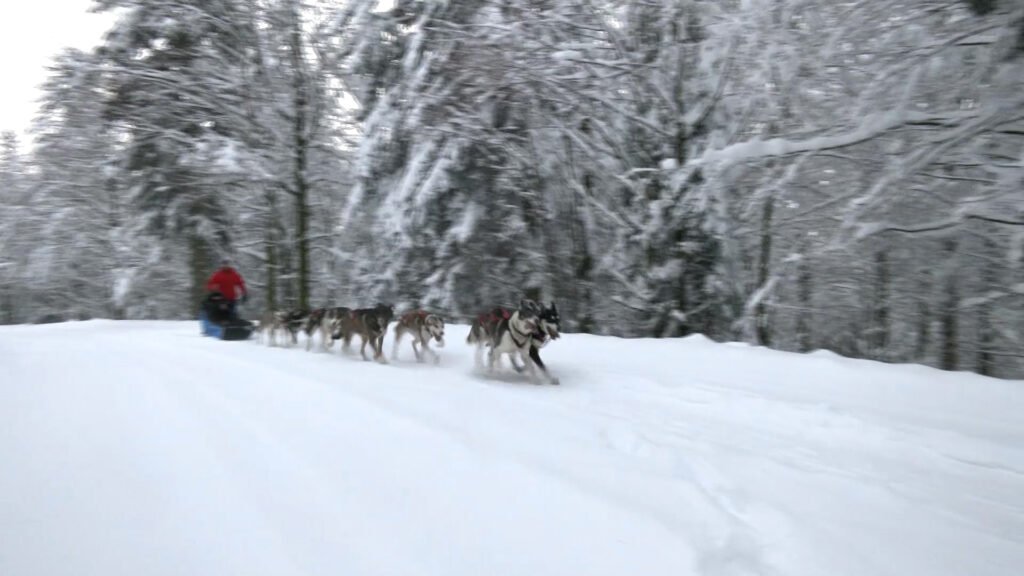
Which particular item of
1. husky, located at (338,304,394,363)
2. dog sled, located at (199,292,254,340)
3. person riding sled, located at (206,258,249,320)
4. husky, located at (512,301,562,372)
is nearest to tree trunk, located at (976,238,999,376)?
husky, located at (512,301,562,372)

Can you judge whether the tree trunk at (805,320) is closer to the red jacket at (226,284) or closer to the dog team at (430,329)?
the dog team at (430,329)

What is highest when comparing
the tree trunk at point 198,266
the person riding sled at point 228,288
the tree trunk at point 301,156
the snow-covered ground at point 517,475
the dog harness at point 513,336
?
the tree trunk at point 301,156

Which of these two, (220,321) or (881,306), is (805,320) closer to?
(881,306)

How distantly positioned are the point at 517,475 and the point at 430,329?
5.51 m

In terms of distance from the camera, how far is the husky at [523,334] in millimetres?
7715

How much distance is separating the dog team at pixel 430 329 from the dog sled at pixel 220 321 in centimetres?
56

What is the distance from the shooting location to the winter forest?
859cm

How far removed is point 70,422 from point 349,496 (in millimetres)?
3114

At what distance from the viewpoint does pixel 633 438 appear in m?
5.23

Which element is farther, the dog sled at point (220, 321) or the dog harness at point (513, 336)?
the dog sled at point (220, 321)

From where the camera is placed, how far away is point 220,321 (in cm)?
1358

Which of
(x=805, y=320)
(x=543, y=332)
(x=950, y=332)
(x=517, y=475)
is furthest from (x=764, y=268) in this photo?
(x=517, y=475)

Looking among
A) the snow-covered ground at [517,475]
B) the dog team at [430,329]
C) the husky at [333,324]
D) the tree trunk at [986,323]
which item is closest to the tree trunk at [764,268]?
the tree trunk at [986,323]

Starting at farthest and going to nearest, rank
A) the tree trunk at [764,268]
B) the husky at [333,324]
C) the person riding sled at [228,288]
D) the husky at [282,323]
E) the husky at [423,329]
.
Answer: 1. the person riding sled at [228,288]
2. the tree trunk at [764,268]
3. the husky at [282,323]
4. the husky at [333,324]
5. the husky at [423,329]
